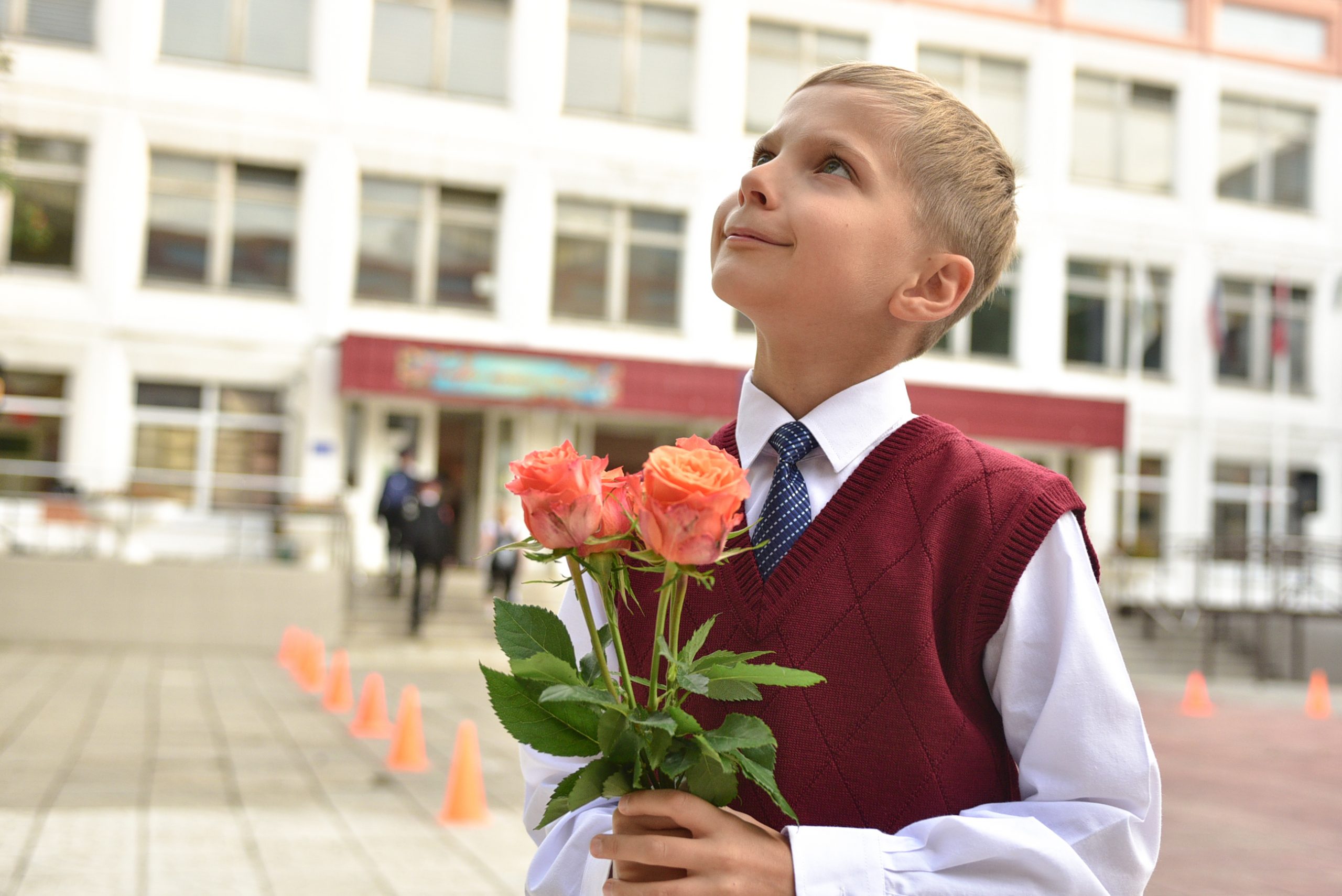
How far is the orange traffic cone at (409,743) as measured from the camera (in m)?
7.88

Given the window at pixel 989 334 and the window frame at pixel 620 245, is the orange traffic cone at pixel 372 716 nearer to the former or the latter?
the window frame at pixel 620 245

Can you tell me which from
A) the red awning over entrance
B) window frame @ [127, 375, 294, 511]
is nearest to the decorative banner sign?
the red awning over entrance

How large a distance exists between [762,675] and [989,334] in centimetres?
2385

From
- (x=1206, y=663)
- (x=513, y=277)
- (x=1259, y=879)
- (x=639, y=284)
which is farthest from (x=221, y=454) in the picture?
(x=1259, y=879)

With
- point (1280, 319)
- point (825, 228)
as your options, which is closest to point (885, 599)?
point (825, 228)

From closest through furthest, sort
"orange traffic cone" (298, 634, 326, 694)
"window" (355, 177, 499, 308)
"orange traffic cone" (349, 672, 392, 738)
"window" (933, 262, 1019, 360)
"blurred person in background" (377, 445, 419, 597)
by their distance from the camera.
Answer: "orange traffic cone" (349, 672, 392, 738) < "orange traffic cone" (298, 634, 326, 694) < "blurred person in background" (377, 445, 419, 597) < "window" (355, 177, 499, 308) < "window" (933, 262, 1019, 360)

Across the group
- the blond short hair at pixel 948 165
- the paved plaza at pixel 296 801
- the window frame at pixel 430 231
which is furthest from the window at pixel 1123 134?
the blond short hair at pixel 948 165

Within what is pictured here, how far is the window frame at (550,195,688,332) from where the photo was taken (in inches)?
869

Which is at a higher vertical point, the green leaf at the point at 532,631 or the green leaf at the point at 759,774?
the green leaf at the point at 532,631

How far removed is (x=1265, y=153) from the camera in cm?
2583

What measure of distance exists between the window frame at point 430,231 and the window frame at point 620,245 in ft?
3.68

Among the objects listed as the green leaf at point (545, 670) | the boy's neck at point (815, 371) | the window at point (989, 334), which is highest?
the window at point (989, 334)

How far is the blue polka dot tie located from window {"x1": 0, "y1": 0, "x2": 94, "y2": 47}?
21.1 metres

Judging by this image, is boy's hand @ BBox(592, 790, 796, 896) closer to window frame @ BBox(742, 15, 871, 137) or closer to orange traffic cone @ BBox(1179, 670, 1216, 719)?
orange traffic cone @ BBox(1179, 670, 1216, 719)
